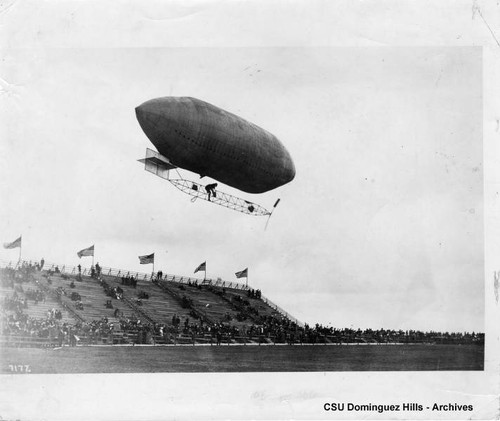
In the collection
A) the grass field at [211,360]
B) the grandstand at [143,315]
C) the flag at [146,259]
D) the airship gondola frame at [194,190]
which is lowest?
the grass field at [211,360]

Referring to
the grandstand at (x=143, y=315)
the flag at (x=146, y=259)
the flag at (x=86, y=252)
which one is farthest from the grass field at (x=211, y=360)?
the flag at (x=146, y=259)

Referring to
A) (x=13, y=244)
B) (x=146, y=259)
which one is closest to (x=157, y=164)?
(x=13, y=244)

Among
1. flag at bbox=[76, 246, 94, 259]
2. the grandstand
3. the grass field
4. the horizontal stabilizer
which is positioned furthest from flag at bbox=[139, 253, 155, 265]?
the horizontal stabilizer

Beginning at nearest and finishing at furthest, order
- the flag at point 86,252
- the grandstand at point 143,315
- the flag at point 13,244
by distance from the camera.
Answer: the flag at point 13,244 < the grandstand at point 143,315 < the flag at point 86,252

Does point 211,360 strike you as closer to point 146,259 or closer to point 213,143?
point 213,143

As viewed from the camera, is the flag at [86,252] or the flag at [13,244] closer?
the flag at [13,244]

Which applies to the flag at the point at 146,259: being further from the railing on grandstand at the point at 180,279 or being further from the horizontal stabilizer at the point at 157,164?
the horizontal stabilizer at the point at 157,164

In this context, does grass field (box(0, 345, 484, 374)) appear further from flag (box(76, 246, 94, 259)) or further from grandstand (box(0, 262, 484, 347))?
flag (box(76, 246, 94, 259))

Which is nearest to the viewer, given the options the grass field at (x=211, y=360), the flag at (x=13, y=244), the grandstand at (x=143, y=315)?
the grass field at (x=211, y=360)
